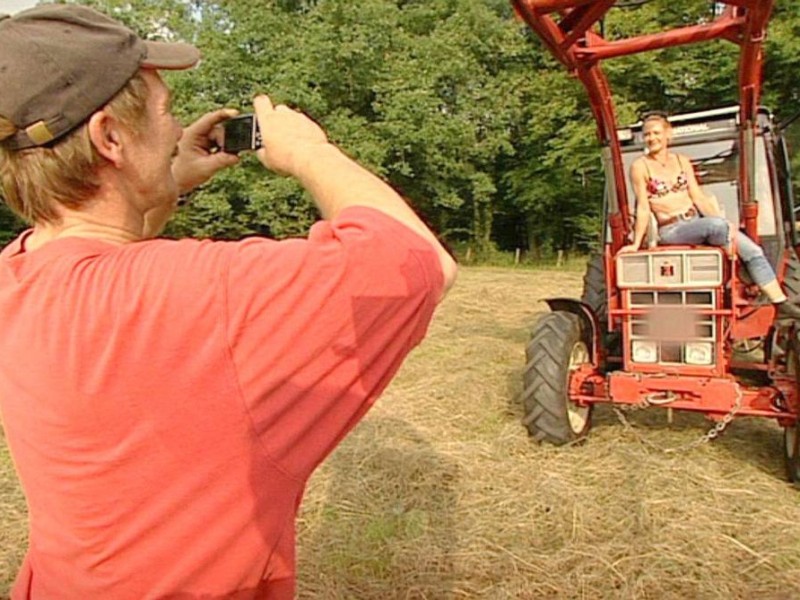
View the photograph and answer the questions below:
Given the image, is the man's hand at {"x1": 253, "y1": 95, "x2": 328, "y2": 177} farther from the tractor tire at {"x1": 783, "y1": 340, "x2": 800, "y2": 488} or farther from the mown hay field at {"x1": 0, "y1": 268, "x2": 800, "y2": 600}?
the tractor tire at {"x1": 783, "y1": 340, "x2": 800, "y2": 488}

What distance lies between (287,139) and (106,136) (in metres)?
0.22

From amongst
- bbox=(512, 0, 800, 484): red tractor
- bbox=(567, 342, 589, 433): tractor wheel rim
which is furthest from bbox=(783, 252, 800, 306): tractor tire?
bbox=(567, 342, 589, 433): tractor wheel rim

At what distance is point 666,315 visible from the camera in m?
4.58

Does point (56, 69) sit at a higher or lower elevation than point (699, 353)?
higher

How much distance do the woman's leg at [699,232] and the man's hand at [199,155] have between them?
12.4ft

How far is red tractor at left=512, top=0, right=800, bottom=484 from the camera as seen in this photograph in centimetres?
417

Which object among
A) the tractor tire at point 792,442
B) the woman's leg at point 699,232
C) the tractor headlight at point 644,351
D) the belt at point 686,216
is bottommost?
the tractor tire at point 792,442

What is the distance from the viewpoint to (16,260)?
967mm

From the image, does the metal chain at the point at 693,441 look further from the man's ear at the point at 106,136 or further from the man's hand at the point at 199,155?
the man's ear at the point at 106,136

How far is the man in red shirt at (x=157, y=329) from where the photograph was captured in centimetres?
85

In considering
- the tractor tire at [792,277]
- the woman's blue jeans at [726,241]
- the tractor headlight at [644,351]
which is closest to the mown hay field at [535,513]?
the tractor headlight at [644,351]

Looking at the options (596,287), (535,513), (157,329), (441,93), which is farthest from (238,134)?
(441,93)

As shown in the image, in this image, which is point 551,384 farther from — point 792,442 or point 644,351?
point 792,442

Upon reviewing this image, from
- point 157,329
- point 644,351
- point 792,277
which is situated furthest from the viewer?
point 792,277
